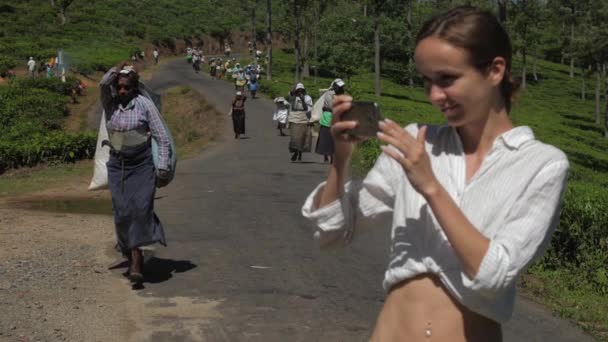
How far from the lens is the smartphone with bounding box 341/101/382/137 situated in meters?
2.12

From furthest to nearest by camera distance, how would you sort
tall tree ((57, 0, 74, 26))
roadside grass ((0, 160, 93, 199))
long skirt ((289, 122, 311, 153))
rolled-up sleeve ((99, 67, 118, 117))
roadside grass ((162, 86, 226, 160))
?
tall tree ((57, 0, 74, 26)) < roadside grass ((162, 86, 226, 160)) < long skirt ((289, 122, 311, 153)) < roadside grass ((0, 160, 93, 199)) < rolled-up sleeve ((99, 67, 118, 117))

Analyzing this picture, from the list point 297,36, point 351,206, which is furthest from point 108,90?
point 297,36

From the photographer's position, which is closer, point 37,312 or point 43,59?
point 37,312

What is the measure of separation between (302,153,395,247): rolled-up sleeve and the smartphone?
0.15 m

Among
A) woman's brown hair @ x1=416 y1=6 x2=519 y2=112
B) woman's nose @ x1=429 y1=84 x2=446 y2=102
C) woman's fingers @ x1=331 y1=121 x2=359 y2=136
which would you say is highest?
woman's brown hair @ x1=416 y1=6 x2=519 y2=112

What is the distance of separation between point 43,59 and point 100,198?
3468 cm

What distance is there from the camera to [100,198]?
13.5 metres

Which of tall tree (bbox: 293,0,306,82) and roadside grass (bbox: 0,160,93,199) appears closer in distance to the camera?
roadside grass (bbox: 0,160,93,199)

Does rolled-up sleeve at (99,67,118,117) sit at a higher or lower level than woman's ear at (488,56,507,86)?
lower

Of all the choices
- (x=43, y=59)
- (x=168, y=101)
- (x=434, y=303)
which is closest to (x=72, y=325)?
(x=434, y=303)

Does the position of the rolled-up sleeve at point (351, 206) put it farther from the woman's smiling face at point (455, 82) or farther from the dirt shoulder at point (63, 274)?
the dirt shoulder at point (63, 274)

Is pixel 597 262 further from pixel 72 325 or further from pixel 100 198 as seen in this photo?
pixel 100 198

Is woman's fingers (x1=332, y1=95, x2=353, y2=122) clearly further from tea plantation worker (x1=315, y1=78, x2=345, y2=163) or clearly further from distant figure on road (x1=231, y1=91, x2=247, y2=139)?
distant figure on road (x1=231, y1=91, x2=247, y2=139)

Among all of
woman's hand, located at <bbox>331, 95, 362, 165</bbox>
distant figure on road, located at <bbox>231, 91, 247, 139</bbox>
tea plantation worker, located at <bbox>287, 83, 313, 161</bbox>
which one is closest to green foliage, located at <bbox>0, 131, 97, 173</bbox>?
distant figure on road, located at <bbox>231, 91, 247, 139</bbox>
